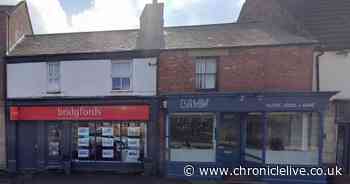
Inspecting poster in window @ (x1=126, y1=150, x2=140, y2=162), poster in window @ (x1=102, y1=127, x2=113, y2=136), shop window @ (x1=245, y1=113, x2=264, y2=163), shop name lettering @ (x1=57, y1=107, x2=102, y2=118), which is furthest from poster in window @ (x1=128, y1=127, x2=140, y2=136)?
shop window @ (x1=245, y1=113, x2=264, y2=163)

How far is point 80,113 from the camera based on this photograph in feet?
33.0

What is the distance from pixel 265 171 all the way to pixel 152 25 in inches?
315

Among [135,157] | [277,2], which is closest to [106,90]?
[135,157]

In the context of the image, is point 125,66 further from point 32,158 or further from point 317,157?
point 317,157

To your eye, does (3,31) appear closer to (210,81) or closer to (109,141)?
(109,141)

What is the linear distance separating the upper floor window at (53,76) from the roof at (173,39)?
0.59 m

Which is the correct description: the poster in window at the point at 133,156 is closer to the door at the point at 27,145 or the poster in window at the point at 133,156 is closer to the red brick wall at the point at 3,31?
the door at the point at 27,145

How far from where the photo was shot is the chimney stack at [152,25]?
1053 cm

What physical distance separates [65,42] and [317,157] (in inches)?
484

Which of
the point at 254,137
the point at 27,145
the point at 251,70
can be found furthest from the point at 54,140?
the point at 251,70

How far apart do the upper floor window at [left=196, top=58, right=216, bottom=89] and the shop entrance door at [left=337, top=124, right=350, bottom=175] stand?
5512 millimetres

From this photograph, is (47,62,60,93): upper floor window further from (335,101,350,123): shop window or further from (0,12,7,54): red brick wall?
(335,101,350,123): shop window

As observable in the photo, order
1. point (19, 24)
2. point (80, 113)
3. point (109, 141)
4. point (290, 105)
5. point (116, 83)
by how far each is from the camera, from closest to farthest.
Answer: point (290, 105), point (80, 113), point (116, 83), point (109, 141), point (19, 24)

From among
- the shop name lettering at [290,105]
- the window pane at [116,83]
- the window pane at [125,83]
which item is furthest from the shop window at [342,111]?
the window pane at [116,83]
